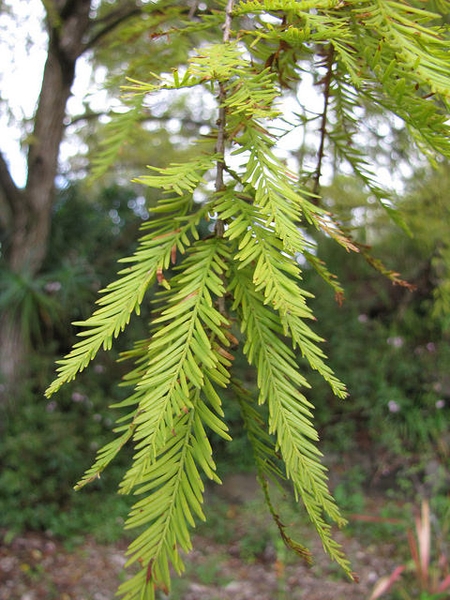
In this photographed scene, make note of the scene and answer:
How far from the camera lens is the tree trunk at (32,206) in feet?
10.8

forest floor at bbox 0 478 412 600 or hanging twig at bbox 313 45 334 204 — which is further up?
hanging twig at bbox 313 45 334 204

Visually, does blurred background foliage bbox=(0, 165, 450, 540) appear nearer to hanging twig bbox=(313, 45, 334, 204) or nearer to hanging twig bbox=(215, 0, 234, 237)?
hanging twig bbox=(313, 45, 334, 204)

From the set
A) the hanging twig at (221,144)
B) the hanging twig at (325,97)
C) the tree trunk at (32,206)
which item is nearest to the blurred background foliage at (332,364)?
the tree trunk at (32,206)

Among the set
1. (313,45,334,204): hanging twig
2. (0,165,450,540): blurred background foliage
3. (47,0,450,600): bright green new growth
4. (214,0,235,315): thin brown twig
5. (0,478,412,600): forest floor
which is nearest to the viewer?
(47,0,450,600): bright green new growth

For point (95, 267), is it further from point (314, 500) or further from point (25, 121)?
point (314, 500)

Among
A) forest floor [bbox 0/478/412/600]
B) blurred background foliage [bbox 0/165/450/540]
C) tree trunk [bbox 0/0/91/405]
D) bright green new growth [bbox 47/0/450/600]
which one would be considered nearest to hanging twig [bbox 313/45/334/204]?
bright green new growth [bbox 47/0/450/600]

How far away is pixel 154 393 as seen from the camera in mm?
402

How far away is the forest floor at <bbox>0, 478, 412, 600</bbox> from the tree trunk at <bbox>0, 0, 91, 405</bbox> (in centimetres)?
101

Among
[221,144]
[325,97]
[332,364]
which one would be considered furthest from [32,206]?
[221,144]

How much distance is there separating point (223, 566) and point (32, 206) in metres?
2.51

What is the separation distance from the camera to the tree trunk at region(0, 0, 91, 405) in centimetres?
328

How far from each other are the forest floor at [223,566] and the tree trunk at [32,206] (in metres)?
1.01

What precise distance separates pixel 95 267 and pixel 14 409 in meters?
1.07

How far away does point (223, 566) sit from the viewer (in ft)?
9.86
